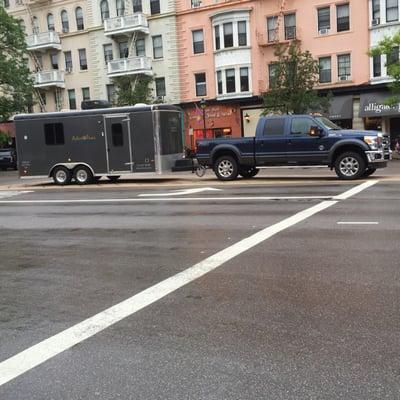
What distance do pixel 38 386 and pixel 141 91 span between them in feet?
118

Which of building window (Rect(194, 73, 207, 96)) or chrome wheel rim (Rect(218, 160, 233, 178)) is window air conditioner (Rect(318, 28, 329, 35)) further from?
chrome wheel rim (Rect(218, 160, 233, 178))

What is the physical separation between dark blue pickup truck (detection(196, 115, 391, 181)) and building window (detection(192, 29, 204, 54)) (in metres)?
23.5

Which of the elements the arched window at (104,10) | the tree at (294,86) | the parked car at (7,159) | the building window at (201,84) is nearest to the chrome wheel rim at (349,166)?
the tree at (294,86)

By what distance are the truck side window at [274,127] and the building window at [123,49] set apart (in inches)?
1109

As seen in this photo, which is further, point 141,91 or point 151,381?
point 141,91

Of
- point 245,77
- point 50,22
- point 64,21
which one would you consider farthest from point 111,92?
point 245,77

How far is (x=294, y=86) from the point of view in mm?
31453

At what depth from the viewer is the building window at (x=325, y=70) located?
36719 millimetres

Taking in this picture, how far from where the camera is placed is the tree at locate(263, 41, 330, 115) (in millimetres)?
31438

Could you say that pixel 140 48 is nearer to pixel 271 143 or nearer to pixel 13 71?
pixel 13 71

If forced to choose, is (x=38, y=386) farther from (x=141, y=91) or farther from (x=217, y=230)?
(x=141, y=91)

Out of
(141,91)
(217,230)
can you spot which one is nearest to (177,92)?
(141,91)

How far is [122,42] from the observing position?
44062 millimetres

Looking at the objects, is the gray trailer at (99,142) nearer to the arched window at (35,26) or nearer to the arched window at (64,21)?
the arched window at (64,21)
